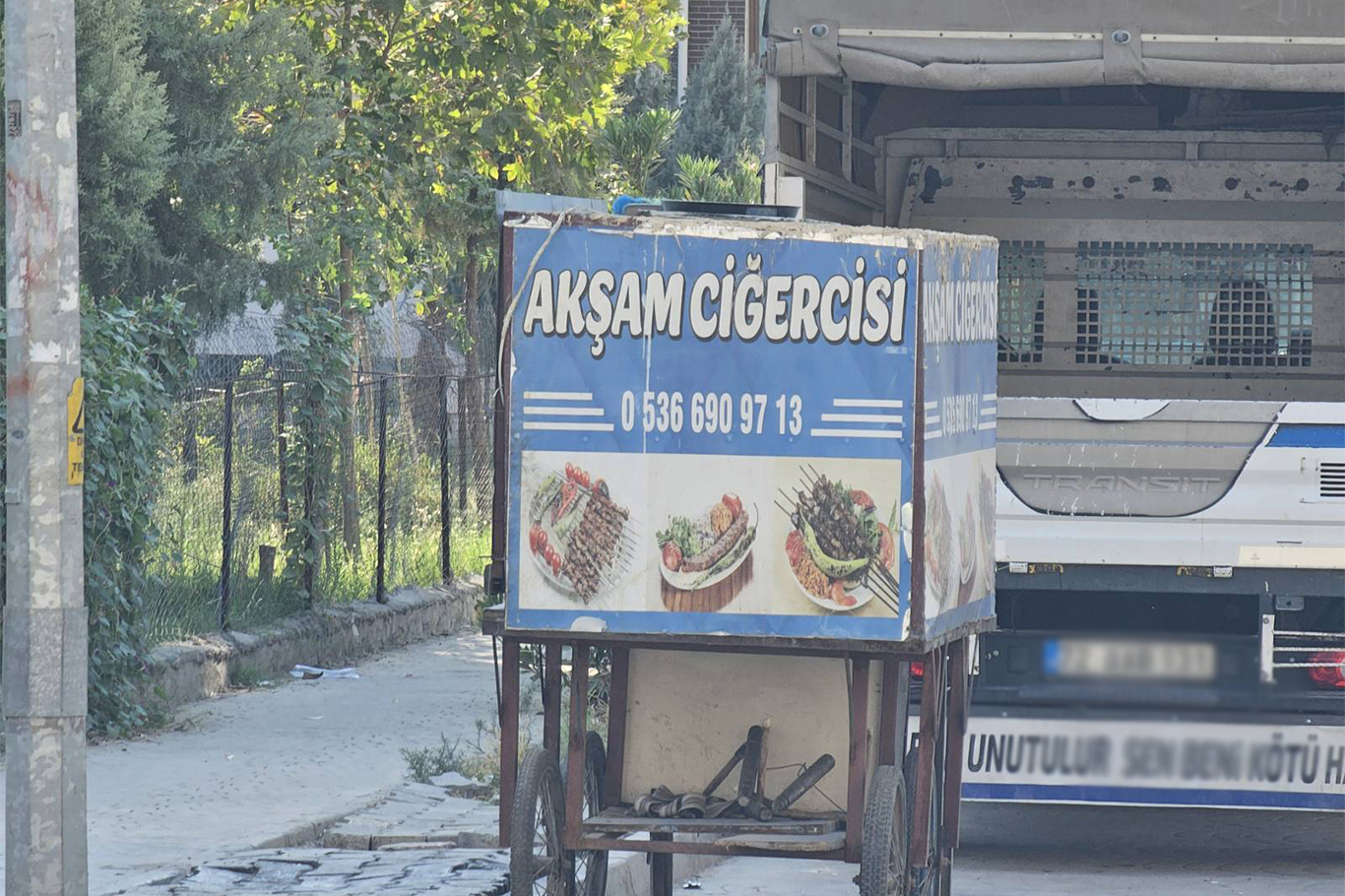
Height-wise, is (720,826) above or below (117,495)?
below

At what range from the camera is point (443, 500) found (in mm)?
16484

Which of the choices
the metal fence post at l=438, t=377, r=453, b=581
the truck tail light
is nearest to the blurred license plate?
the truck tail light

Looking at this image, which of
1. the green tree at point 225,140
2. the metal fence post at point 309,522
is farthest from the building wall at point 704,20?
the metal fence post at point 309,522

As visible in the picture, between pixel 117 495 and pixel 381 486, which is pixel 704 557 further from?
pixel 381 486

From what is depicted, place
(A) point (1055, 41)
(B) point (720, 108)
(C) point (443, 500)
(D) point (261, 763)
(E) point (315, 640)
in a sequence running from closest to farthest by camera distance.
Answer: (A) point (1055, 41) → (D) point (261, 763) → (E) point (315, 640) → (C) point (443, 500) → (B) point (720, 108)

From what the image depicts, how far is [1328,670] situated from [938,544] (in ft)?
8.71

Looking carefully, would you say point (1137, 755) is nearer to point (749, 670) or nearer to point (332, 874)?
point (749, 670)

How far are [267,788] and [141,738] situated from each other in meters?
1.50

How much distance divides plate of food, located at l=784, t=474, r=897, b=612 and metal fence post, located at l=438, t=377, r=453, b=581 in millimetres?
10668

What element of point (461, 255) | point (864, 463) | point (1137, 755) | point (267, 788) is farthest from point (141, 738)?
point (461, 255)

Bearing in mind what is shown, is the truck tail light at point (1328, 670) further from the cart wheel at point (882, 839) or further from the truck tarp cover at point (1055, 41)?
the cart wheel at point (882, 839)

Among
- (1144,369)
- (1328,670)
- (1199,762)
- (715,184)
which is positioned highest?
(715,184)

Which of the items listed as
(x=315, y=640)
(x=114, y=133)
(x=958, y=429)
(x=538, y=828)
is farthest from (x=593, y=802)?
(x=114, y=133)

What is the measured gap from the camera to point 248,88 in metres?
15.4
